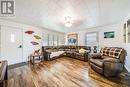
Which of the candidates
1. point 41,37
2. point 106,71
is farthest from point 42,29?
point 106,71

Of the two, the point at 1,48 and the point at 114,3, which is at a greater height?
the point at 114,3

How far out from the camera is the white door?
4.28 m

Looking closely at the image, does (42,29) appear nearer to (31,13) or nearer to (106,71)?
(31,13)

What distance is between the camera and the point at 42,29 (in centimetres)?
671

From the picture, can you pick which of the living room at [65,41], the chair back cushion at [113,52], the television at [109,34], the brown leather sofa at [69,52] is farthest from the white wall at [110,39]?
the chair back cushion at [113,52]

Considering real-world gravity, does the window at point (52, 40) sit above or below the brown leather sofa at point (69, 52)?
above

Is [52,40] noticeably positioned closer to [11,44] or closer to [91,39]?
[91,39]

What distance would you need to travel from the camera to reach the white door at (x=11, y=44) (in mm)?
4281

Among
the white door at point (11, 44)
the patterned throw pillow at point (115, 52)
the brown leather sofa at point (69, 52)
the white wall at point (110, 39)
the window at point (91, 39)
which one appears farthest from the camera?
the window at point (91, 39)

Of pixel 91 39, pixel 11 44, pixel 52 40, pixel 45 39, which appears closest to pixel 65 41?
pixel 52 40

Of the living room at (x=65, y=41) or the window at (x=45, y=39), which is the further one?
the window at (x=45, y=39)

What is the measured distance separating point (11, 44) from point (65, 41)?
489 centimetres

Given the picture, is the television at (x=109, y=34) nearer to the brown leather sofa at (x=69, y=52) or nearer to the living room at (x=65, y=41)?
the living room at (x=65, y=41)

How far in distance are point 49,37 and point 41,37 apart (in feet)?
2.89
